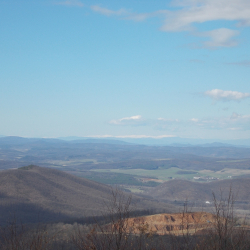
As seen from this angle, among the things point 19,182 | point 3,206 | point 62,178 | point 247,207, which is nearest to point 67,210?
point 3,206

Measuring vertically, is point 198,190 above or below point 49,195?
below

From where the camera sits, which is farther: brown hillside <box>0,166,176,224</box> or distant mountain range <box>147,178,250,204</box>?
distant mountain range <box>147,178,250,204</box>

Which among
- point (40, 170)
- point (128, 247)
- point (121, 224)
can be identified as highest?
point (121, 224)

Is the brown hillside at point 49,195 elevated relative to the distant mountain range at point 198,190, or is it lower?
elevated

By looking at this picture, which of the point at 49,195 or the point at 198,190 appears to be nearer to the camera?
the point at 49,195

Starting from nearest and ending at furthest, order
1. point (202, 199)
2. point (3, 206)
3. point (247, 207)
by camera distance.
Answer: point (3, 206), point (247, 207), point (202, 199)

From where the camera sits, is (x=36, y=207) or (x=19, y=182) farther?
(x=19, y=182)

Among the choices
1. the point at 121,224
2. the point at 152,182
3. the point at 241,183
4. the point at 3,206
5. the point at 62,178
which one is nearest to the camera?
the point at 121,224

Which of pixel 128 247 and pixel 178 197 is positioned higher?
pixel 128 247

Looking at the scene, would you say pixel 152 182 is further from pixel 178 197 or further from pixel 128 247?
pixel 128 247

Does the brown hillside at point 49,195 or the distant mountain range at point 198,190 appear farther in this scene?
the distant mountain range at point 198,190

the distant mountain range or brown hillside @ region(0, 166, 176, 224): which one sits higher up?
brown hillside @ region(0, 166, 176, 224)
